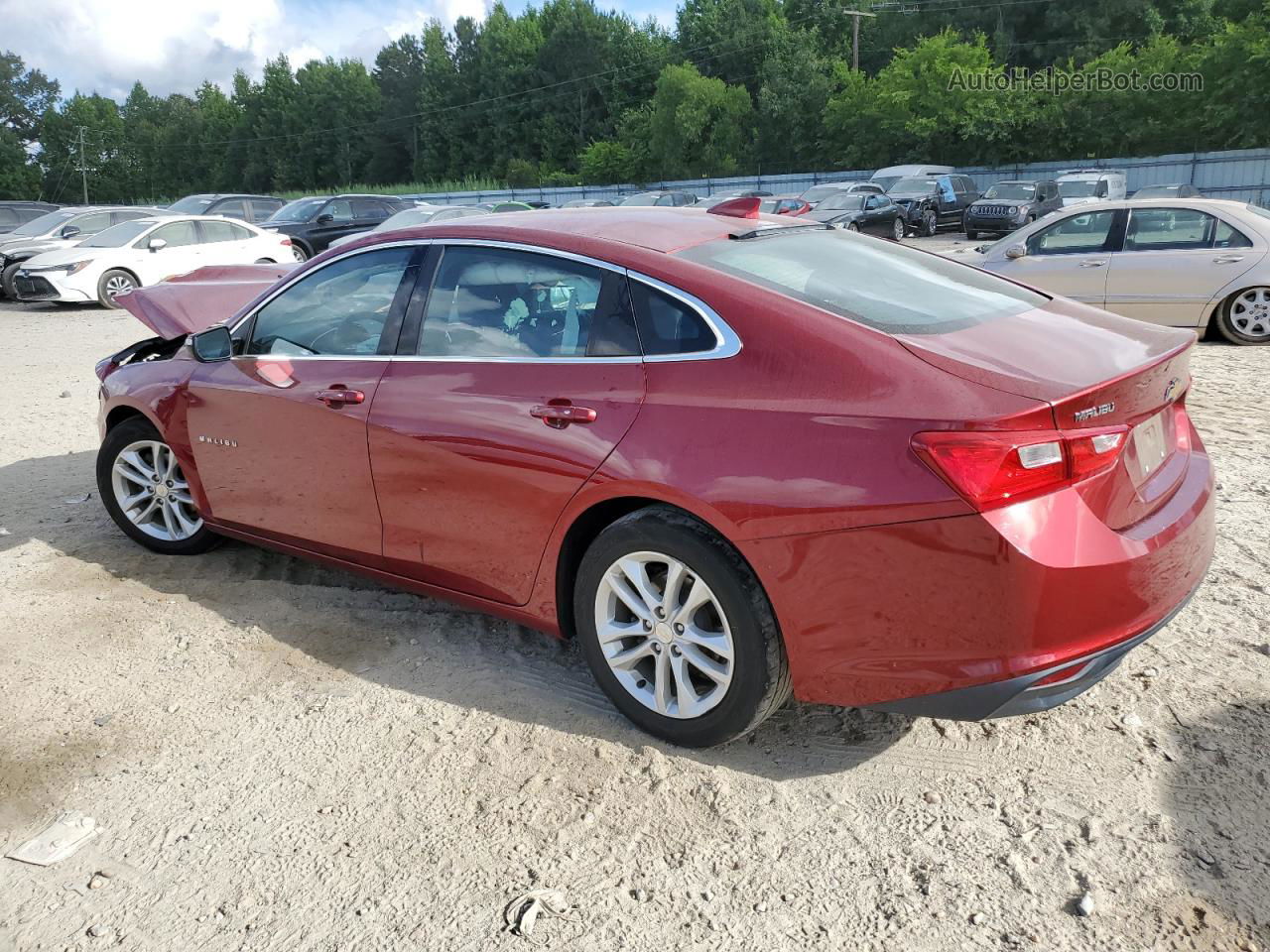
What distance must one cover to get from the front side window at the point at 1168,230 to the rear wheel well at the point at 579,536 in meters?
8.60

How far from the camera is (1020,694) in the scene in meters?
2.65

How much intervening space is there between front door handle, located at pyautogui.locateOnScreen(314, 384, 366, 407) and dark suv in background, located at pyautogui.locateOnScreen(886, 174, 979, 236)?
1057 inches

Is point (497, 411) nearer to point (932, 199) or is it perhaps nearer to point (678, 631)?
point (678, 631)

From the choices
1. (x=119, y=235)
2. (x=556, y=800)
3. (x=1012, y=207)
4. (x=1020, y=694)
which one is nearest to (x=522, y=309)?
(x=556, y=800)

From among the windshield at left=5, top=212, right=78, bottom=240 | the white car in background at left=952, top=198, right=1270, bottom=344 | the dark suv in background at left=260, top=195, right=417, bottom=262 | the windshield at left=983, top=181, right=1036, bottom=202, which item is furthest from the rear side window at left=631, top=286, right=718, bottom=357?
the windshield at left=983, top=181, right=1036, bottom=202

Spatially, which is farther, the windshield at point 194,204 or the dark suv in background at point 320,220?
the windshield at point 194,204

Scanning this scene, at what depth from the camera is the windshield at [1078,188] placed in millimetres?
26484

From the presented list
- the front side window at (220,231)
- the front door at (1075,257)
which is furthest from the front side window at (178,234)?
the front door at (1075,257)

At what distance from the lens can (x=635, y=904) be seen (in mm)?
2594

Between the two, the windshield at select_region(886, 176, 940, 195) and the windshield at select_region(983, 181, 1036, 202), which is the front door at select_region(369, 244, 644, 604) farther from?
the windshield at select_region(886, 176, 940, 195)

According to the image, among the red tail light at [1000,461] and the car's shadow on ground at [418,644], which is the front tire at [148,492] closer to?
the car's shadow on ground at [418,644]

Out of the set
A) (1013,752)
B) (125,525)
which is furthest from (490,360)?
(125,525)

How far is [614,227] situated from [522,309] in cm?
43

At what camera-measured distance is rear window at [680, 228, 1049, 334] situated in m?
3.08
